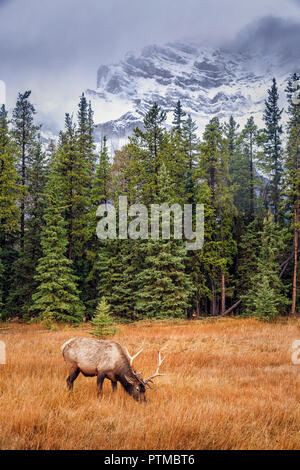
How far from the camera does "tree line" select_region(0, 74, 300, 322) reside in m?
20.0

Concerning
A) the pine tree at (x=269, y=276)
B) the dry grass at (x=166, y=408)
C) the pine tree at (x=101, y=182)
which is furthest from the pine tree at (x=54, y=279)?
the pine tree at (x=269, y=276)

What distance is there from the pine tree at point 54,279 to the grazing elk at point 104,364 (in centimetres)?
1392

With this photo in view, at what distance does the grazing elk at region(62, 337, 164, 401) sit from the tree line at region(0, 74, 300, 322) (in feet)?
45.0

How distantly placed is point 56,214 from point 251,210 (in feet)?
72.5

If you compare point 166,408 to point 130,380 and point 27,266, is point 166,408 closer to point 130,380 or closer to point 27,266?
point 130,380

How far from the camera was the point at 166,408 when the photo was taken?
490 cm

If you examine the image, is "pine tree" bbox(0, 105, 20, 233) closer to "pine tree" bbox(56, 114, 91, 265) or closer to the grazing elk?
"pine tree" bbox(56, 114, 91, 265)

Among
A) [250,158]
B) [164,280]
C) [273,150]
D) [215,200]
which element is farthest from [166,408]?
[273,150]

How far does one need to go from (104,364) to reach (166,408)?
5.02 ft

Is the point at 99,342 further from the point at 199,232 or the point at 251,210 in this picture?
the point at 251,210

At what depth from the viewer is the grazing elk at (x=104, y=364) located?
5672mm

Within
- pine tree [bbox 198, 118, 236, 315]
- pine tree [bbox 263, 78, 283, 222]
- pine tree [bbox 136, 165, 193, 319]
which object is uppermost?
pine tree [bbox 263, 78, 283, 222]

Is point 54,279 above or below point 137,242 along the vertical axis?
below

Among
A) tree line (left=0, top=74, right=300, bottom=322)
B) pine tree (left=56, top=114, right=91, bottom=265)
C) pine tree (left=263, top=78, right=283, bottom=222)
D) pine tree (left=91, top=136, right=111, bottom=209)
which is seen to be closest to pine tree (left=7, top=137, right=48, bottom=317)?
tree line (left=0, top=74, right=300, bottom=322)
